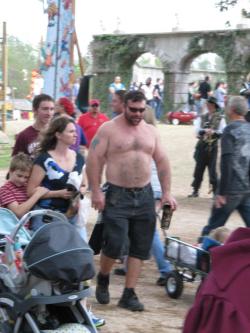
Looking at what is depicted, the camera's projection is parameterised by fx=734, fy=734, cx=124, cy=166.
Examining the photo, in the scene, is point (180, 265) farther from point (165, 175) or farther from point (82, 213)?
point (82, 213)

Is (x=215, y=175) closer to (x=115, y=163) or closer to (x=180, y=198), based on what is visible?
(x=180, y=198)

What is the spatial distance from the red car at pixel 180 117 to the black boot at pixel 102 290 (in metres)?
23.4

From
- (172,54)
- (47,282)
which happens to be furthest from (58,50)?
(172,54)

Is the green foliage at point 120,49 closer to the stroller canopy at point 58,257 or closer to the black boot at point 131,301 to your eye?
the black boot at point 131,301

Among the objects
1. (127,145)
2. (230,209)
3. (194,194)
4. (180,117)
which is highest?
(127,145)

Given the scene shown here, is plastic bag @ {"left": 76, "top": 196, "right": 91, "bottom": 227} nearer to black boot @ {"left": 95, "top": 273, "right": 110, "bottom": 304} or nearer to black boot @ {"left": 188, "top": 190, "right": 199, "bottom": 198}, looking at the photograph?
black boot @ {"left": 95, "top": 273, "right": 110, "bottom": 304}

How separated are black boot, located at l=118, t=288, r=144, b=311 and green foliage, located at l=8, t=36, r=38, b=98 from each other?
6642cm

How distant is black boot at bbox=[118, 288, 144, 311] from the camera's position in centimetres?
634

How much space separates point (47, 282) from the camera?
4.65m

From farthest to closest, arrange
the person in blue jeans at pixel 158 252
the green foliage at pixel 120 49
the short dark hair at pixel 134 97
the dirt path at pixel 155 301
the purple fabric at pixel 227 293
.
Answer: the green foliage at pixel 120 49 → the person in blue jeans at pixel 158 252 → the short dark hair at pixel 134 97 → the dirt path at pixel 155 301 → the purple fabric at pixel 227 293

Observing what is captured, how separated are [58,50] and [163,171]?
378 cm

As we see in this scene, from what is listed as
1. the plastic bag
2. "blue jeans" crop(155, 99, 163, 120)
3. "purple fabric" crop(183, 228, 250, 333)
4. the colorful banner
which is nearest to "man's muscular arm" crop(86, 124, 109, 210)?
the plastic bag

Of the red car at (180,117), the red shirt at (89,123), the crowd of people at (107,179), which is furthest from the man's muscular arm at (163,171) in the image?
the red car at (180,117)

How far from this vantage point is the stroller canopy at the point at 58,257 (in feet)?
14.8
